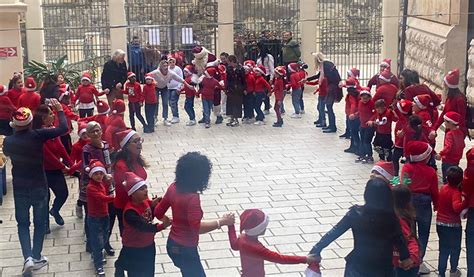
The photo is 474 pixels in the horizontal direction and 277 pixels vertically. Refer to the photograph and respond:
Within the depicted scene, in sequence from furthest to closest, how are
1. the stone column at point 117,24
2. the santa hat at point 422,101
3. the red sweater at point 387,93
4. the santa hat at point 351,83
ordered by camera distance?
the stone column at point 117,24, the santa hat at point 351,83, the red sweater at point 387,93, the santa hat at point 422,101

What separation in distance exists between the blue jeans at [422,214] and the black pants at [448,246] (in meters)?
0.19

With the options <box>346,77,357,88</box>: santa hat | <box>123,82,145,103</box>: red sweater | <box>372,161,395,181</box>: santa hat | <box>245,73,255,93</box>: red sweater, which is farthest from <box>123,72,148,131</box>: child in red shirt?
<box>372,161,395,181</box>: santa hat

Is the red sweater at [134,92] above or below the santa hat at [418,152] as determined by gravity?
below

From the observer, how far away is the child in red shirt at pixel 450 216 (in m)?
7.14

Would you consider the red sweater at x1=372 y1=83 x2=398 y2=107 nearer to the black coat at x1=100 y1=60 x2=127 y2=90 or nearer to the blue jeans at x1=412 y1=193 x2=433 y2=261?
the blue jeans at x1=412 y1=193 x2=433 y2=261

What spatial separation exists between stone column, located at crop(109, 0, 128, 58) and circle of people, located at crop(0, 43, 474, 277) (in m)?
8.61

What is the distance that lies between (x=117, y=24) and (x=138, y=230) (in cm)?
1487

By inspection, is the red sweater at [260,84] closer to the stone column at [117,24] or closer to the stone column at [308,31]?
the stone column at [308,31]

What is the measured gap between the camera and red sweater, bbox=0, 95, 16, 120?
11375 millimetres

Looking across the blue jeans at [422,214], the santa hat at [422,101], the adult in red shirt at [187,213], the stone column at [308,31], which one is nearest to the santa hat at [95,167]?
the adult in red shirt at [187,213]

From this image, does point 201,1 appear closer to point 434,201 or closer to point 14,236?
point 14,236

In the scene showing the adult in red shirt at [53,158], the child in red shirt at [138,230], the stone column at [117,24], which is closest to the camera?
the child in red shirt at [138,230]

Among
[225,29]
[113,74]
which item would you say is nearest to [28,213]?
[113,74]

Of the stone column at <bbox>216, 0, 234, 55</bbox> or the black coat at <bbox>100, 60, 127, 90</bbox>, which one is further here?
the stone column at <bbox>216, 0, 234, 55</bbox>
